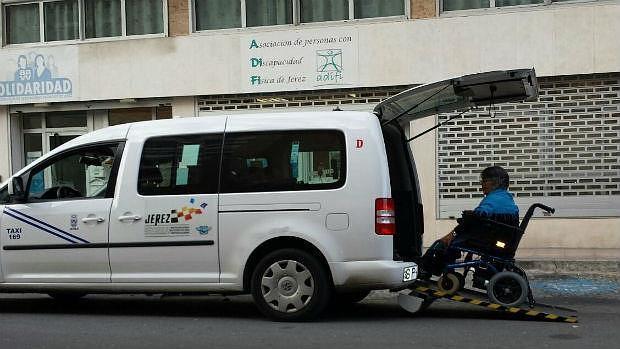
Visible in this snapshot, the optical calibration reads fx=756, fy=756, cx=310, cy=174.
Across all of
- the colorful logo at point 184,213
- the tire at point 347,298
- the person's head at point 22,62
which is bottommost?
the tire at point 347,298

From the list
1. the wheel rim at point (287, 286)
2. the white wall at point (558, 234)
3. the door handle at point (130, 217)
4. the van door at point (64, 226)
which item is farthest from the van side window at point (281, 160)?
the white wall at point (558, 234)

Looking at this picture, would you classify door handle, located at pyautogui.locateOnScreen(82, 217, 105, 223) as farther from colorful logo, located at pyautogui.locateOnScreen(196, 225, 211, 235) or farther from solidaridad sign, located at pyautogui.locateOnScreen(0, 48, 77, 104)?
solidaridad sign, located at pyautogui.locateOnScreen(0, 48, 77, 104)

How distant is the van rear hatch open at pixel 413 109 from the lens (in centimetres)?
703

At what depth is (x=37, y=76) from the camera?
48.5ft

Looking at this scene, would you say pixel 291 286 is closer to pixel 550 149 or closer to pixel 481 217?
pixel 481 217

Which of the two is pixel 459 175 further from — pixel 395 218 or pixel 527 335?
pixel 527 335

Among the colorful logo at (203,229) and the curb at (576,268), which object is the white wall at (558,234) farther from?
the colorful logo at (203,229)

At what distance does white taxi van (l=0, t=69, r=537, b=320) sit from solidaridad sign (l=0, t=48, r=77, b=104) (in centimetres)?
742

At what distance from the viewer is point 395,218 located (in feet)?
23.9

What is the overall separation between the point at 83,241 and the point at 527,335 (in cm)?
421

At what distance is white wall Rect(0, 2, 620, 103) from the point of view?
40.6 ft

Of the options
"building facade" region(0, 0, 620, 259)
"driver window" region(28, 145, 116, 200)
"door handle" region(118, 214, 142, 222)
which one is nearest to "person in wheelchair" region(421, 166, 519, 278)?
"door handle" region(118, 214, 142, 222)

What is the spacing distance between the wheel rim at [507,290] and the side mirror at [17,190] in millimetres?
4743

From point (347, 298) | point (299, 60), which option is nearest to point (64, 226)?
point (347, 298)
